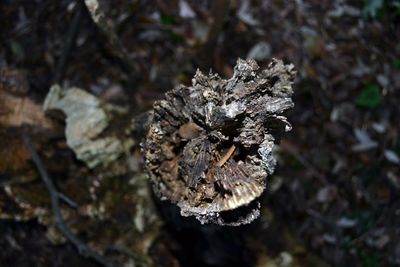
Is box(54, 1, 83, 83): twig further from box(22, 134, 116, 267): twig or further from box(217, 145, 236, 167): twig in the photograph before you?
box(217, 145, 236, 167): twig

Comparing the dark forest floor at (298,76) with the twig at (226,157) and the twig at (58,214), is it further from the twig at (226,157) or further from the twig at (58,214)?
the twig at (226,157)

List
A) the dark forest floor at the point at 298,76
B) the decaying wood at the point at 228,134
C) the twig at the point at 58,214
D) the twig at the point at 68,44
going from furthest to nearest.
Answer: the dark forest floor at the point at 298,76 < the twig at the point at 68,44 < the twig at the point at 58,214 < the decaying wood at the point at 228,134

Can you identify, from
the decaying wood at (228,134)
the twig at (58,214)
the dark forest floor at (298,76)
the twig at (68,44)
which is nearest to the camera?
the decaying wood at (228,134)

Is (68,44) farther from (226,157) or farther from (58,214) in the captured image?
(226,157)

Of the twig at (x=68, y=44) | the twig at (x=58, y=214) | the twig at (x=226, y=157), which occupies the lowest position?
the twig at (x=226, y=157)

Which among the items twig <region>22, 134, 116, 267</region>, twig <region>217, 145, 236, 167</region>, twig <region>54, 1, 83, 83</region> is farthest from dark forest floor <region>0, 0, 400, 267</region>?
twig <region>217, 145, 236, 167</region>

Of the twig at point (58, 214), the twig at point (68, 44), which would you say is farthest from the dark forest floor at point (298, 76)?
the twig at point (58, 214)

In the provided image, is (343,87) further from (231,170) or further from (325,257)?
(231,170)
